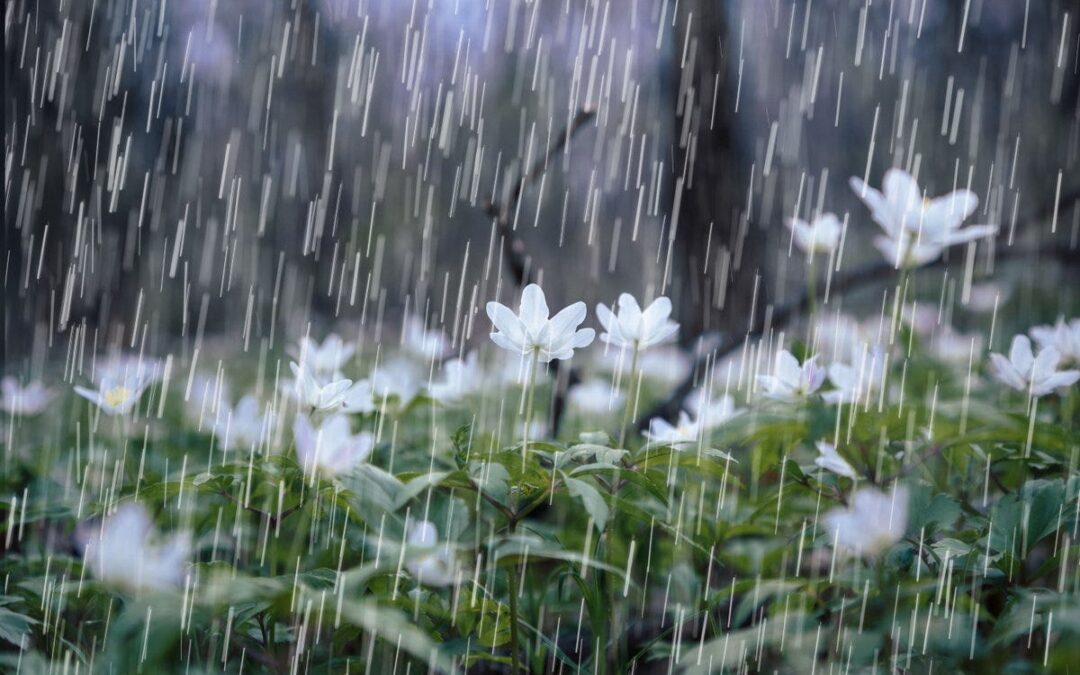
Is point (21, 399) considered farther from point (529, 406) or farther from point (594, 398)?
point (529, 406)

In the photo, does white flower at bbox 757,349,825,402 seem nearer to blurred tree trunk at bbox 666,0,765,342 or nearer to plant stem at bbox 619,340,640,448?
plant stem at bbox 619,340,640,448

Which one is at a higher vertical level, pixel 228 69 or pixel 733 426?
pixel 228 69

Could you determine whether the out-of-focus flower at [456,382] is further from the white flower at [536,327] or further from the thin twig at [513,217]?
the white flower at [536,327]

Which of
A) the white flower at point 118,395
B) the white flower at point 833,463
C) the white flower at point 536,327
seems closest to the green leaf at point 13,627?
the white flower at point 118,395

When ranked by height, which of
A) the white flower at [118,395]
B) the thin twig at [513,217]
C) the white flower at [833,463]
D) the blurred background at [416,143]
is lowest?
the white flower at [833,463]

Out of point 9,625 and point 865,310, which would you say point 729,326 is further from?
point 865,310

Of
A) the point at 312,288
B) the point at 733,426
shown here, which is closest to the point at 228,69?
the point at 312,288
